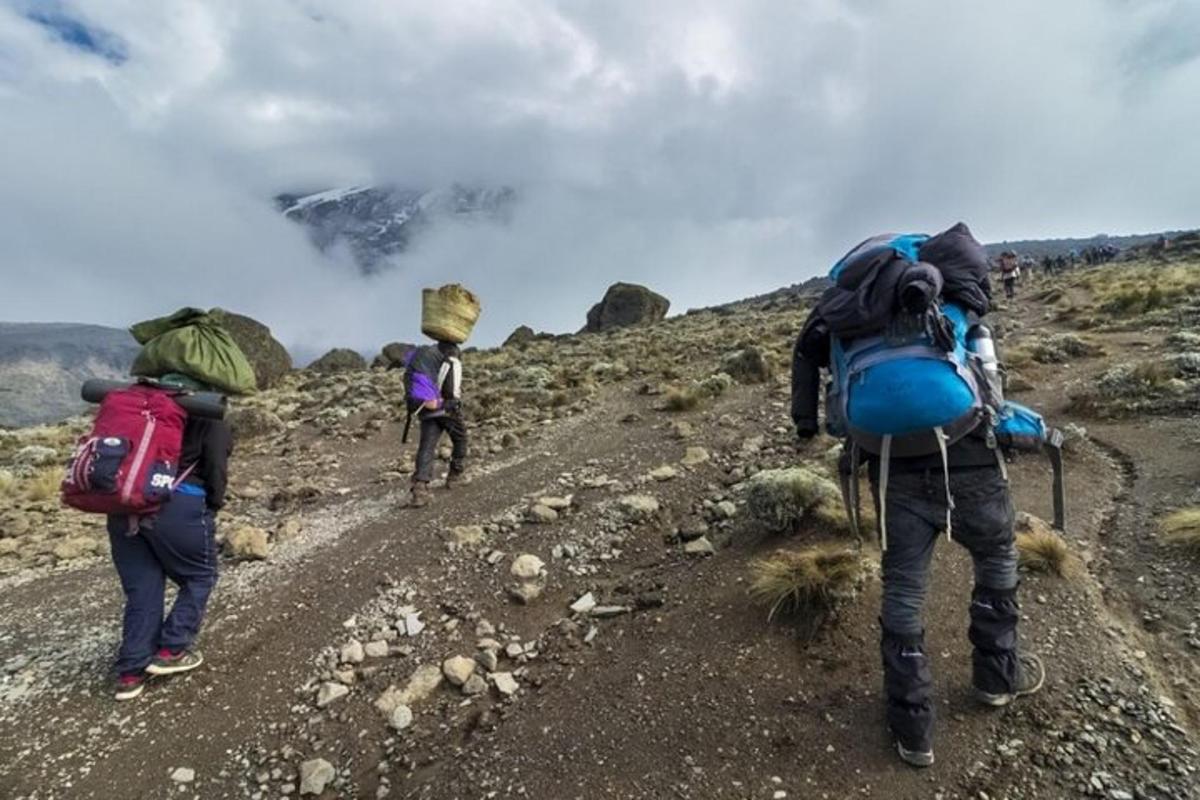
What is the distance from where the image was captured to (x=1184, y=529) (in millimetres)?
4848

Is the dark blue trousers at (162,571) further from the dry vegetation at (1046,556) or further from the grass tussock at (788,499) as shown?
the dry vegetation at (1046,556)

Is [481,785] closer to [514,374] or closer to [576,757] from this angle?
[576,757]

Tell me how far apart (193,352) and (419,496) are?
13.7 ft

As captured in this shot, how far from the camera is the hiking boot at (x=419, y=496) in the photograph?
320 inches

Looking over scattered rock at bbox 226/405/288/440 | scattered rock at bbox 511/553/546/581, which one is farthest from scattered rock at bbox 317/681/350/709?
scattered rock at bbox 226/405/288/440

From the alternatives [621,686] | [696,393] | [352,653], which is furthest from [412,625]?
[696,393]

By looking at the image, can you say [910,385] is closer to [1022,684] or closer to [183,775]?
[1022,684]

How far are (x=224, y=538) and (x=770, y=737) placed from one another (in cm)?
645

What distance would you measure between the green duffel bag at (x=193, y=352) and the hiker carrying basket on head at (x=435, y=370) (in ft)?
11.2

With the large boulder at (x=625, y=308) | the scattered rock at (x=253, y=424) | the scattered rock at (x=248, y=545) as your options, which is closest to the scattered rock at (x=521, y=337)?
the large boulder at (x=625, y=308)

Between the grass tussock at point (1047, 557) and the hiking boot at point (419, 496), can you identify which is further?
the hiking boot at point (419, 496)

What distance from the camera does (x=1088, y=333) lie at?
1544 centimetres

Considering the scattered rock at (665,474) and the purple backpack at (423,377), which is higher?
the purple backpack at (423,377)

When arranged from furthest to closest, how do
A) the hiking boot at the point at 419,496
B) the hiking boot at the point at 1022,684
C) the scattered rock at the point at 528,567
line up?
the hiking boot at the point at 419,496 < the scattered rock at the point at 528,567 < the hiking boot at the point at 1022,684
